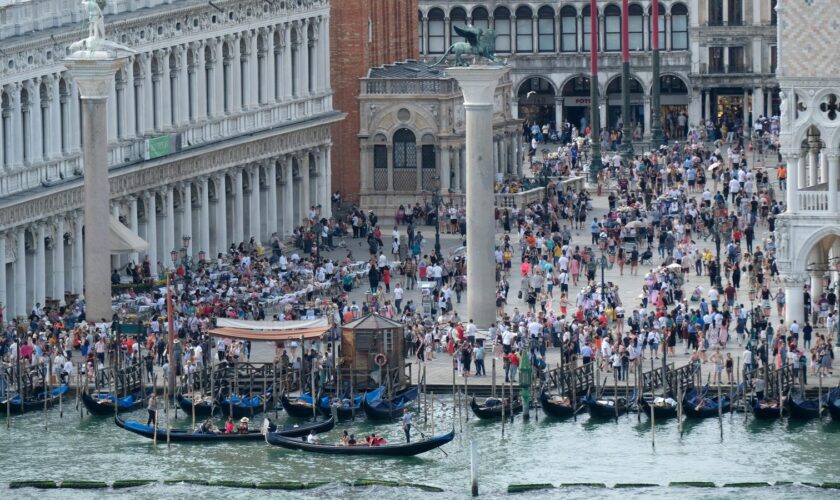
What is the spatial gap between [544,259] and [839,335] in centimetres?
1819

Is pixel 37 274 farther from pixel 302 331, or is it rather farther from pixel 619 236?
pixel 619 236

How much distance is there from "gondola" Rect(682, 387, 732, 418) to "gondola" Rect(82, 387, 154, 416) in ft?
53.4

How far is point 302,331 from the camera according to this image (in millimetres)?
105375

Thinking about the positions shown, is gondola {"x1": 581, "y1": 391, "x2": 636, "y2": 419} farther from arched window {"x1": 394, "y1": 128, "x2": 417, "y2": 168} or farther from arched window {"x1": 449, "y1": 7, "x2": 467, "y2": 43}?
arched window {"x1": 449, "y1": 7, "x2": 467, "y2": 43}

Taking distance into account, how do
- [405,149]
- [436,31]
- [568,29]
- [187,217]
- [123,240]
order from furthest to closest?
[436,31] < [568,29] < [405,149] < [187,217] < [123,240]

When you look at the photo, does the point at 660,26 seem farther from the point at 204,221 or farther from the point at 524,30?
the point at 204,221

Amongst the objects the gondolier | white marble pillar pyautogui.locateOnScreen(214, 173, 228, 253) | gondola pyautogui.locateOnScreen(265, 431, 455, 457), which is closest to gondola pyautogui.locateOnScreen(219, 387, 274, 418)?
gondola pyautogui.locateOnScreen(265, 431, 455, 457)

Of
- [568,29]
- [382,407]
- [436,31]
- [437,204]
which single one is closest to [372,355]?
[382,407]

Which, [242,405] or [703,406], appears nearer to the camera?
[703,406]

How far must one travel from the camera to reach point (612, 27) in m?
180

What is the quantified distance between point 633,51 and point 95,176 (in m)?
72.4

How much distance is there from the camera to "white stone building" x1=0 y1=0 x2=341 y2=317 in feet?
379

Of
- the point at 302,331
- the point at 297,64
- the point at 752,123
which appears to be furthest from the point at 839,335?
the point at 752,123

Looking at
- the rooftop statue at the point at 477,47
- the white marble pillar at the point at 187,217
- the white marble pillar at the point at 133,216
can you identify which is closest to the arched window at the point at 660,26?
the white marble pillar at the point at 187,217
